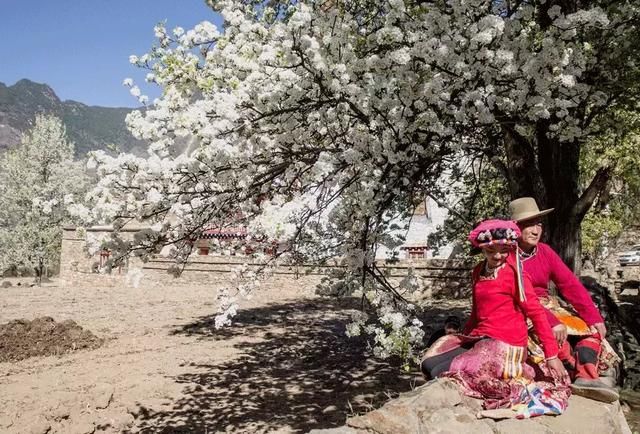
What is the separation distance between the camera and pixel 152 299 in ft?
68.8

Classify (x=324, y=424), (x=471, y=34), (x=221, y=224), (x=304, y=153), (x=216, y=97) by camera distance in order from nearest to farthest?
1. (x=471, y=34)
2. (x=216, y=97)
3. (x=304, y=153)
4. (x=324, y=424)
5. (x=221, y=224)

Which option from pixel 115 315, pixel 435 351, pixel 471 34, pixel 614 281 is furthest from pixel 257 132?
pixel 614 281

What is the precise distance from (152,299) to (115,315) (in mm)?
4178

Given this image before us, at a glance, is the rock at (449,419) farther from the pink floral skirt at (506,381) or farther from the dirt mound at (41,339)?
the dirt mound at (41,339)

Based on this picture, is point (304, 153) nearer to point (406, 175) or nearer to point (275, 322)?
point (406, 175)

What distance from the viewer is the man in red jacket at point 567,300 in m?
4.12

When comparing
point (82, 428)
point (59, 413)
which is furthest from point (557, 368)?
point (59, 413)

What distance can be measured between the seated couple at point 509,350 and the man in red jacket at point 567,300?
0.01m

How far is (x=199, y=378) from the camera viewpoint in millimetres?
9344

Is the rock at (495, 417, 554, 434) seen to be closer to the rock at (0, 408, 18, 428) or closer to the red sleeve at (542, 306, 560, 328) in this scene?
the red sleeve at (542, 306, 560, 328)

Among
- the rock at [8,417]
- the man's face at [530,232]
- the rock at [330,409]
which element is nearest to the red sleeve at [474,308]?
the man's face at [530,232]

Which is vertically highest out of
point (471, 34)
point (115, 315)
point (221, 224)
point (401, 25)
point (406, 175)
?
point (401, 25)

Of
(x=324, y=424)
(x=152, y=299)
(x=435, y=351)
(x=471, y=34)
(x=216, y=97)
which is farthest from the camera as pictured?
(x=152, y=299)

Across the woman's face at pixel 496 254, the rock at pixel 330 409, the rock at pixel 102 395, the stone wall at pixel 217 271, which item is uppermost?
the woman's face at pixel 496 254
